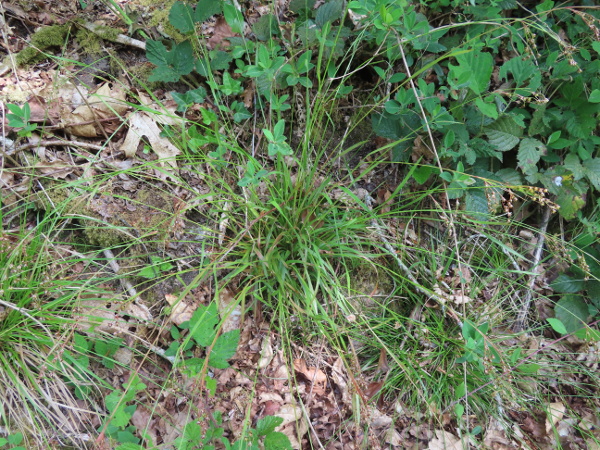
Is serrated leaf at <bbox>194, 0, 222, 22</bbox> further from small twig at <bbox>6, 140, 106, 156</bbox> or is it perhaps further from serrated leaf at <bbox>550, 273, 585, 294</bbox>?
serrated leaf at <bbox>550, 273, 585, 294</bbox>

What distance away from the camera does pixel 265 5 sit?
232 centimetres

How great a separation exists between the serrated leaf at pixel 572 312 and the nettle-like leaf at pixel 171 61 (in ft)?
7.57

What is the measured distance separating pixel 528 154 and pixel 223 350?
1.74 metres

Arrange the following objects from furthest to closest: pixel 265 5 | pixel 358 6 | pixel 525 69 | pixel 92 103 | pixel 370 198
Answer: pixel 265 5, pixel 370 198, pixel 92 103, pixel 525 69, pixel 358 6

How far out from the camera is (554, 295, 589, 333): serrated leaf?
6.95 feet

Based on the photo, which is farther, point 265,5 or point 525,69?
point 265,5

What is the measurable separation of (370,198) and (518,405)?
122 cm

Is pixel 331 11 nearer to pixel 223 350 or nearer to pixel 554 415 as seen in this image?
pixel 223 350

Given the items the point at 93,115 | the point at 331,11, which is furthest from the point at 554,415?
the point at 93,115

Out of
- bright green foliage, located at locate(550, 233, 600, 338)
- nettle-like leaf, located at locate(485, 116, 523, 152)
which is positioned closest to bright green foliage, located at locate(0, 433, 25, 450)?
nettle-like leaf, located at locate(485, 116, 523, 152)

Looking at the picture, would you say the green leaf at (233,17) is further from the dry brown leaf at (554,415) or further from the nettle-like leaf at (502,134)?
the dry brown leaf at (554,415)

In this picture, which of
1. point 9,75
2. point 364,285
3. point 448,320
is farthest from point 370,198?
point 9,75

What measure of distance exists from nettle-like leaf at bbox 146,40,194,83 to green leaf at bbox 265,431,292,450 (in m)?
1.66

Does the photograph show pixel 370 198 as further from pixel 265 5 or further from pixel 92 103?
pixel 92 103
